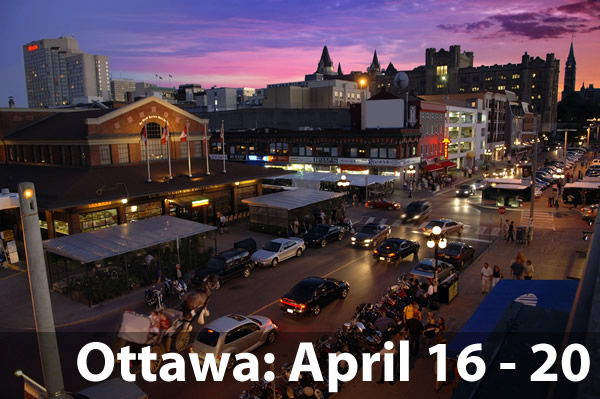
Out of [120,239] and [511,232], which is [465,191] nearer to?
[511,232]

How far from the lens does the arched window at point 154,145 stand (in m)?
37.2

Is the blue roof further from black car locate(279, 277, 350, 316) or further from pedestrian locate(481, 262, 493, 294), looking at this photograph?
black car locate(279, 277, 350, 316)

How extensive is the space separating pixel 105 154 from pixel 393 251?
2354 centimetres

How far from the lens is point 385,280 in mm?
23234

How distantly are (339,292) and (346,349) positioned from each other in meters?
6.69

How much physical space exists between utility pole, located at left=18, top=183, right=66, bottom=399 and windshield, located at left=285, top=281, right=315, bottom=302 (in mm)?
Result: 11586

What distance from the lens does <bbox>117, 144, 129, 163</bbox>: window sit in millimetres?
34906

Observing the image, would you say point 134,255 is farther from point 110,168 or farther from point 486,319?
point 486,319

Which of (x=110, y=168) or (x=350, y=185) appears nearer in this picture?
(x=110, y=168)

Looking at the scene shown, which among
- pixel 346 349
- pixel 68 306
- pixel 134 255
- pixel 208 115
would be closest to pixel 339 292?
pixel 346 349

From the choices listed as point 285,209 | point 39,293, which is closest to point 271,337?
point 39,293

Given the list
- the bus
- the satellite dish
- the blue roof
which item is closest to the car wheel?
the blue roof

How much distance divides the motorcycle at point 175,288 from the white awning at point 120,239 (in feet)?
8.33

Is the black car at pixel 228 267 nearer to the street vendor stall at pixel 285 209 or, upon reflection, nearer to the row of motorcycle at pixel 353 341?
the row of motorcycle at pixel 353 341
